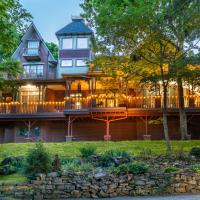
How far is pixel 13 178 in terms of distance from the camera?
586 inches

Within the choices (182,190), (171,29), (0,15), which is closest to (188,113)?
(171,29)

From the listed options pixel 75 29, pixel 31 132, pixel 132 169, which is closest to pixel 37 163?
pixel 132 169

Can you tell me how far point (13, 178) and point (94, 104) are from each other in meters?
14.8

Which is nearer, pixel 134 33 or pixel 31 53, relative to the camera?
pixel 134 33

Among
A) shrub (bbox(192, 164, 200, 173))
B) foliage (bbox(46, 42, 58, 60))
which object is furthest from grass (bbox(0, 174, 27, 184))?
foliage (bbox(46, 42, 58, 60))

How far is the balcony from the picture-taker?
37.4 meters

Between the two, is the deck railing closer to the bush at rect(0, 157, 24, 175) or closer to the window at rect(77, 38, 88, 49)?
the window at rect(77, 38, 88, 49)

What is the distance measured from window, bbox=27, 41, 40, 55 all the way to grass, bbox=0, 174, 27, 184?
23.8m

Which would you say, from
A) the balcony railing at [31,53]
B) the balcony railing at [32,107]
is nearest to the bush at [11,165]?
the balcony railing at [32,107]

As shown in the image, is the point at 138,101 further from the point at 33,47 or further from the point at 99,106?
the point at 33,47

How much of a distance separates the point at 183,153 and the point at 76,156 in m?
5.70

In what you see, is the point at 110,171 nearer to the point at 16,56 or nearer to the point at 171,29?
the point at 171,29

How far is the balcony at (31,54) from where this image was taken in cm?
3744

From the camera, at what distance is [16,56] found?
3838 centimetres
